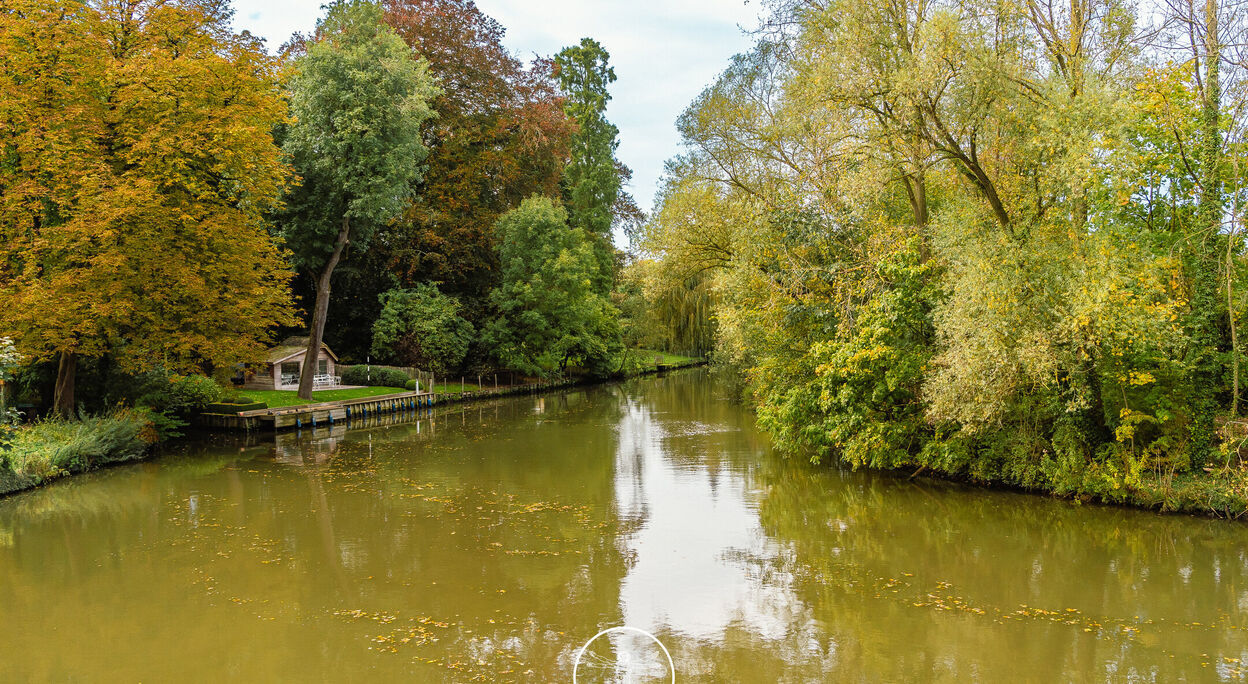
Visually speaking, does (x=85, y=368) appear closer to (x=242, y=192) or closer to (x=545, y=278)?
(x=242, y=192)

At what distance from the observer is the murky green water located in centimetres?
739

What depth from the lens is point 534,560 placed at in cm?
1044

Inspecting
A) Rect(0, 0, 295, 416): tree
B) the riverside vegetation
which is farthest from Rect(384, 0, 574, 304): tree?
the riverside vegetation

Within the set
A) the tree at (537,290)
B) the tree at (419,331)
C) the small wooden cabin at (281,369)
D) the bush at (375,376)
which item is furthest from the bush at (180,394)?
the tree at (537,290)

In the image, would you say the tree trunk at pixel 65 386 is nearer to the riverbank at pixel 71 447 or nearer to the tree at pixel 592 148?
the riverbank at pixel 71 447

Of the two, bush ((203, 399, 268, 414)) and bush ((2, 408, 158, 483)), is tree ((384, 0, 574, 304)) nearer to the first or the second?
bush ((203, 399, 268, 414))

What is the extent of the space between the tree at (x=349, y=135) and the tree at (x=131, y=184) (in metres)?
4.74

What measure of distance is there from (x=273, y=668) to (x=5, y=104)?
1539 centimetres

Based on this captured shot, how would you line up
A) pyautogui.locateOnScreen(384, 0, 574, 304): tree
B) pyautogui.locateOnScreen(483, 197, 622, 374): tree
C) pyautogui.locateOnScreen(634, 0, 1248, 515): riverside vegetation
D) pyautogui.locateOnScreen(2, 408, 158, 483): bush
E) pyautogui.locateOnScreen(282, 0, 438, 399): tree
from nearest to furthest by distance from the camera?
pyautogui.locateOnScreen(634, 0, 1248, 515): riverside vegetation
pyautogui.locateOnScreen(2, 408, 158, 483): bush
pyautogui.locateOnScreen(282, 0, 438, 399): tree
pyautogui.locateOnScreen(384, 0, 574, 304): tree
pyautogui.locateOnScreen(483, 197, 622, 374): tree

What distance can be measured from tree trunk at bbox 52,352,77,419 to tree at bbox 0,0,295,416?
0.04 meters

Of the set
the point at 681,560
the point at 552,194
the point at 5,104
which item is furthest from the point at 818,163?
the point at 552,194

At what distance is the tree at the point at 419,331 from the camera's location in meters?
31.7

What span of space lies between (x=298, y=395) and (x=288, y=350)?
289 centimetres

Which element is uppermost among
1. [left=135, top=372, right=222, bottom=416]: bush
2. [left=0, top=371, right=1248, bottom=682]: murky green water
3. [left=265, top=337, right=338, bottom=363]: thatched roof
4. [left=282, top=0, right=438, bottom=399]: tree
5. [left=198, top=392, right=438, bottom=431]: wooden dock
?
[left=282, top=0, right=438, bottom=399]: tree
